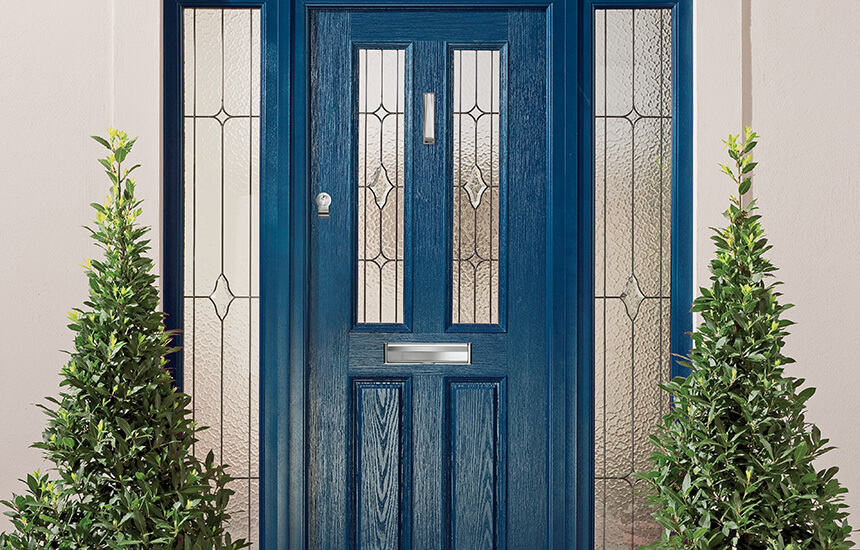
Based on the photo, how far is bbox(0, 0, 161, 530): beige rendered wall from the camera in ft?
7.47

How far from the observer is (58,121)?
2.28m

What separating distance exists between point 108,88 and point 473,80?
4.17 ft

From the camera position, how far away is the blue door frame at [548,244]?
92.6 inches

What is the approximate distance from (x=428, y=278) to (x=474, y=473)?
2.37 ft

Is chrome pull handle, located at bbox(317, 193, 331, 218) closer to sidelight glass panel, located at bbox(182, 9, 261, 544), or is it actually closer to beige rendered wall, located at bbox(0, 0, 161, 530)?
sidelight glass panel, located at bbox(182, 9, 261, 544)

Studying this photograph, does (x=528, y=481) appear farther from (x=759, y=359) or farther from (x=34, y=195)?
(x=34, y=195)

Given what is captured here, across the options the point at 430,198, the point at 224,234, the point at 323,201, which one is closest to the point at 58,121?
the point at 224,234

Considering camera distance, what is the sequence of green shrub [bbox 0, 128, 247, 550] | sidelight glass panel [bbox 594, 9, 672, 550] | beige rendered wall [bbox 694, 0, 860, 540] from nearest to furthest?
1. green shrub [bbox 0, 128, 247, 550]
2. beige rendered wall [bbox 694, 0, 860, 540]
3. sidelight glass panel [bbox 594, 9, 672, 550]

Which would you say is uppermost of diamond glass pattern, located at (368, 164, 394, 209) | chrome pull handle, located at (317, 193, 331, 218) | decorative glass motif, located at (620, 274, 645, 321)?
diamond glass pattern, located at (368, 164, 394, 209)

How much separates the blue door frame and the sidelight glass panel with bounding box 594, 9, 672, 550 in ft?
0.11

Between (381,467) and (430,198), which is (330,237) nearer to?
(430,198)

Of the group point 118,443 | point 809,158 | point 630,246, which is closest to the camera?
point 118,443

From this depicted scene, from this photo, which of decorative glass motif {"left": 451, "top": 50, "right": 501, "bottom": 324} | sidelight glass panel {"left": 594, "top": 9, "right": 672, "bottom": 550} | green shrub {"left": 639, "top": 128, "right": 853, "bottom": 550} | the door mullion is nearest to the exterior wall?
sidelight glass panel {"left": 594, "top": 9, "right": 672, "bottom": 550}

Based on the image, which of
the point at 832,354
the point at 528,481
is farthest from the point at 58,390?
the point at 832,354
